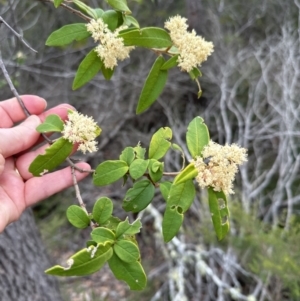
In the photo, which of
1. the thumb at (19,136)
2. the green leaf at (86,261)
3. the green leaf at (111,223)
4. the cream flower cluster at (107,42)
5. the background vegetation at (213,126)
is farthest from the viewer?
the background vegetation at (213,126)

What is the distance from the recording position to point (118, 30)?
0.88 m

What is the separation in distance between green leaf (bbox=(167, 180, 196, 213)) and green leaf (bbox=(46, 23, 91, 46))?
0.41 meters

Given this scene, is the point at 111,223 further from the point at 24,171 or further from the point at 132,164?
the point at 24,171

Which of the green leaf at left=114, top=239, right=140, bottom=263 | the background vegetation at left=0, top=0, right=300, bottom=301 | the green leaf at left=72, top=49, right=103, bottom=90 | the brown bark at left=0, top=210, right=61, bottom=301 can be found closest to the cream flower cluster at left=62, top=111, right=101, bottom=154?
the green leaf at left=72, top=49, right=103, bottom=90

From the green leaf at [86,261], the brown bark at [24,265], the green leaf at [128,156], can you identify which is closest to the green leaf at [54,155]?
the green leaf at [128,156]

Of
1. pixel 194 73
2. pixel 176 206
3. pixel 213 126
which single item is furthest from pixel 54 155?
pixel 213 126

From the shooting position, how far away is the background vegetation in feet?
7.39

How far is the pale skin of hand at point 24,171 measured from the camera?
1.01 metres

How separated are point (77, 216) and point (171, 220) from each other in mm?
181

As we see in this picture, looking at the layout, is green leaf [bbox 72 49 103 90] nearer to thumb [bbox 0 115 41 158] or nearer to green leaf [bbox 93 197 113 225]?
thumb [bbox 0 115 41 158]

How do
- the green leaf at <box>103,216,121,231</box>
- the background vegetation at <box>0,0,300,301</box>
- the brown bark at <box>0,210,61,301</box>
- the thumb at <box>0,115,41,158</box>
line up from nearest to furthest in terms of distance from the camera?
the green leaf at <box>103,216,121,231</box>, the thumb at <box>0,115,41,158</box>, the brown bark at <box>0,210,61,301</box>, the background vegetation at <box>0,0,300,301</box>

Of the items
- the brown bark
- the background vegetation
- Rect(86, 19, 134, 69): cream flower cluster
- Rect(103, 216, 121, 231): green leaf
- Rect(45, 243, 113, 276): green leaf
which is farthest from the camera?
the background vegetation

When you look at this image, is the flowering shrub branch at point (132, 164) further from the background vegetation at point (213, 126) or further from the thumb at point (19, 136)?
the background vegetation at point (213, 126)

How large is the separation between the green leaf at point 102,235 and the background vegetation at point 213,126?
1341 mm
